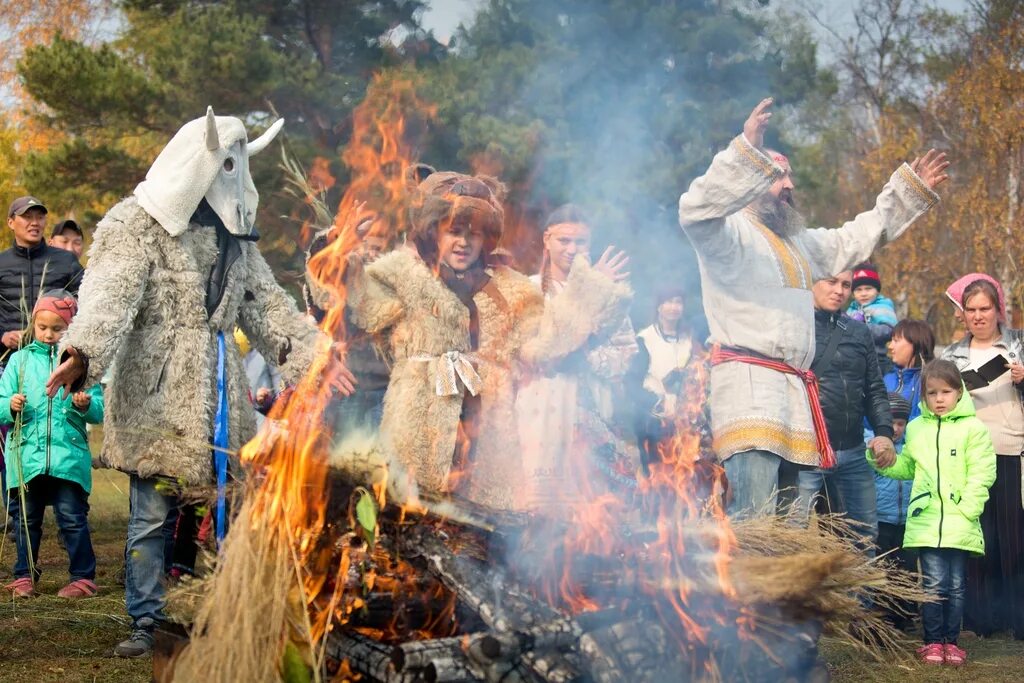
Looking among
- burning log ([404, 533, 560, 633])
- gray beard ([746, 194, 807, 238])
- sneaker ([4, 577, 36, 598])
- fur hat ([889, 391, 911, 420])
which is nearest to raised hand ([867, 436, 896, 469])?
gray beard ([746, 194, 807, 238])

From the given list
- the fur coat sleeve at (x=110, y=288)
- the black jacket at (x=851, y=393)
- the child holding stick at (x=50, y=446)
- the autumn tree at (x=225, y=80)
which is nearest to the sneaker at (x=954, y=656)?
the black jacket at (x=851, y=393)

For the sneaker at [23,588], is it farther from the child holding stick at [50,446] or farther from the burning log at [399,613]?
the burning log at [399,613]

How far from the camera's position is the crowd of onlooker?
16.8ft

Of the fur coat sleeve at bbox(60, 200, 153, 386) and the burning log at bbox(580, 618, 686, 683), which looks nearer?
the burning log at bbox(580, 618, 686, 683)

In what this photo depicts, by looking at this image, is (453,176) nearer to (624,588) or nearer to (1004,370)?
(624,588)

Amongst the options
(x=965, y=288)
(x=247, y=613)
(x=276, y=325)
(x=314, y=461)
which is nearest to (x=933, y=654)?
(x=965, y=288)

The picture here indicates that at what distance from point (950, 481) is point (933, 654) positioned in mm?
874

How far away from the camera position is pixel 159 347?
16.6 feet

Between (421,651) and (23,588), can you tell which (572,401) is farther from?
(23,588)

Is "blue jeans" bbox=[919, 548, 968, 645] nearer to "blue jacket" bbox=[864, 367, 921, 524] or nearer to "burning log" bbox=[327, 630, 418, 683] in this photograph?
"blue jacket" bbox=[864, 367, 921, 524]

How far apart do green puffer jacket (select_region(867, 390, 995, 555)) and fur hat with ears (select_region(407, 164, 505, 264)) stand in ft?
7.86

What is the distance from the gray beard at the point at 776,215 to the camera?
5.59m

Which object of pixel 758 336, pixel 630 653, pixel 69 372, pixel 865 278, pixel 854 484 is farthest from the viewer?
pixel 865 278

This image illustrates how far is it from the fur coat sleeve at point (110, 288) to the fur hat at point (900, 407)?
15.5ft
